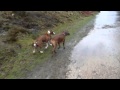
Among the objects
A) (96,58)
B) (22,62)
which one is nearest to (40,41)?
(22,62)

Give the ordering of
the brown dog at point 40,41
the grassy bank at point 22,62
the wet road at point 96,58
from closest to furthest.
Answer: the wet road at point 96,58, the grassy bank at point 22,62, the brown dog at point 40,41

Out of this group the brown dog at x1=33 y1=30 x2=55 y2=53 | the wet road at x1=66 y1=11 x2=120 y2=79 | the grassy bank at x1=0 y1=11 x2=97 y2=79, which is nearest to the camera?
the wet road at x1=66 y1=11 x2=120 y2=79

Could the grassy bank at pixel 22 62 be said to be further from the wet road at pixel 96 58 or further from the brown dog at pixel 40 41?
the wet road at pixel 96 58

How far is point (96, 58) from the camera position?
11.5 metres

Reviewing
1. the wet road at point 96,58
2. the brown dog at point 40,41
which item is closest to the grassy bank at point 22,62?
the brown dog at point 40,41

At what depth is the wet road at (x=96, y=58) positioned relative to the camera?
949 cm

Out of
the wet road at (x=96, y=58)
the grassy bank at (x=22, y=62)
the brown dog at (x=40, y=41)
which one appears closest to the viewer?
the wet road at (x=96, y=58)

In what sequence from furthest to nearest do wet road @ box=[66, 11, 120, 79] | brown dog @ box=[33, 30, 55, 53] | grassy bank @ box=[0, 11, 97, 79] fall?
brown dog @ box=[33, 30, 55, 53] < grassy bank @ box=[0, 11, 97, 79] < wet road @ box=[66, 11, 120, 79]

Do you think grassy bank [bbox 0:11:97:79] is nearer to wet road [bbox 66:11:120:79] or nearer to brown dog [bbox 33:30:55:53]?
brown dog [bbox 33:30:55:53]

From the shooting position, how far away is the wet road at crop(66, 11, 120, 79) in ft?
31.1

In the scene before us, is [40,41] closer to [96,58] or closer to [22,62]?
[22,62]

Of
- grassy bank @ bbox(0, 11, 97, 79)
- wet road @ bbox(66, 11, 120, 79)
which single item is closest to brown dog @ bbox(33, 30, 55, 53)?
grassy bank @ bbox(0, 11, 97, 79)
